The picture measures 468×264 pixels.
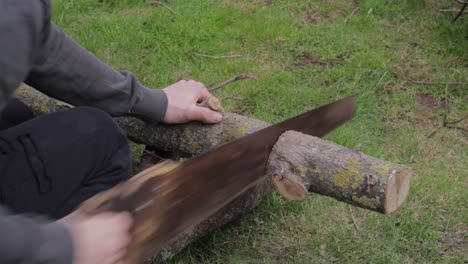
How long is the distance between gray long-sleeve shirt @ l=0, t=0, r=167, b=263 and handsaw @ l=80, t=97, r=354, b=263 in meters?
0.32

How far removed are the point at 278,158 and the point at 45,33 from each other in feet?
3.75

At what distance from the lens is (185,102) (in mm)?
2859

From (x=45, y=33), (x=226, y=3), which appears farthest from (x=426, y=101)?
(x=45, y=33)

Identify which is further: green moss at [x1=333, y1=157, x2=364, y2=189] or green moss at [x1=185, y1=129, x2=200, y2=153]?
green moss at [x1=185, y1=129, x2=200, y2=153]

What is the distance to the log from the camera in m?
2.65

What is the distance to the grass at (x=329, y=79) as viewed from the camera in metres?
3.33

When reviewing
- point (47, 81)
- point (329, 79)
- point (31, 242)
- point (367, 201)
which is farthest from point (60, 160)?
point (329, 79)

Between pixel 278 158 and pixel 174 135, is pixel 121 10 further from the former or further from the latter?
pixel 278 158

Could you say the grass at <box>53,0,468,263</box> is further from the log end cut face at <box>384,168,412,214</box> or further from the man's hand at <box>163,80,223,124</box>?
the man's hand at <box>163,80,223,124</box>

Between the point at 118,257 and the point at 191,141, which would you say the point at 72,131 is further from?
the point at 118,257

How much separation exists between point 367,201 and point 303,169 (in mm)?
309

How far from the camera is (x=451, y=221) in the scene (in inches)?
137

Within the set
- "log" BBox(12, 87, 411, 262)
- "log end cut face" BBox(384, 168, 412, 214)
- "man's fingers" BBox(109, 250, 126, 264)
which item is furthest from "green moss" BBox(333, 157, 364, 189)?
"man's fingers" BBox(109, 250, 126, 264)

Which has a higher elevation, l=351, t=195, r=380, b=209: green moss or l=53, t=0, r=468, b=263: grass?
l=351, t=195, r=380, b=209: green moss
